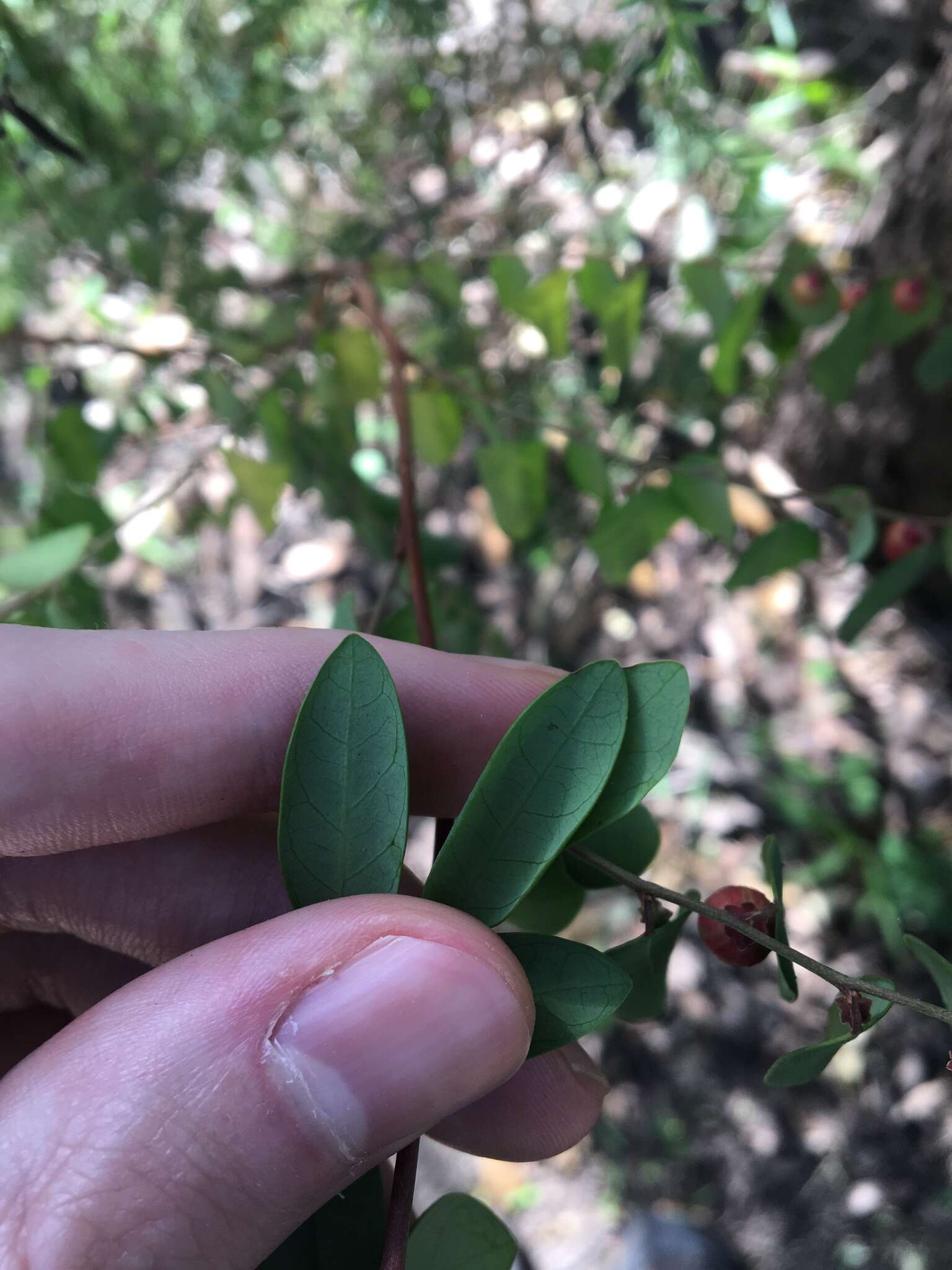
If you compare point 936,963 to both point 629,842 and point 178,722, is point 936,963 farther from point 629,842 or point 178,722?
point 178,722

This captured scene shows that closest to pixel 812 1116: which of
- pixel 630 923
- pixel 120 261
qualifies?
pixel 630 923

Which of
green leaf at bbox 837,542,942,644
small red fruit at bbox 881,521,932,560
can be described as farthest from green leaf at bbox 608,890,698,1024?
small red fruit at bbox 881,521,932,560

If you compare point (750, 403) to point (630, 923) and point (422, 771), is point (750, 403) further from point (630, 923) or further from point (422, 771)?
point (422, 771)

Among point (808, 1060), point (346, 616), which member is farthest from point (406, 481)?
point (808, 1060)

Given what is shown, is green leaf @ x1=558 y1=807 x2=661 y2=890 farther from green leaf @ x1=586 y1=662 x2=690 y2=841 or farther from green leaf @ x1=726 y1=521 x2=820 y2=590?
green leaf @ x1=726 y1=521 x2=820 y2=590

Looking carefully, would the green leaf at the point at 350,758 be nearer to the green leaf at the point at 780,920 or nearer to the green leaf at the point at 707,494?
the green leaf at the point at 780,920

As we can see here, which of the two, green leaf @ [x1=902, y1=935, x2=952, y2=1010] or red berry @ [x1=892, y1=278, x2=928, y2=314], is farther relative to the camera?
red berry @ [x1=892, y1=278, x2=928, y2=314]
